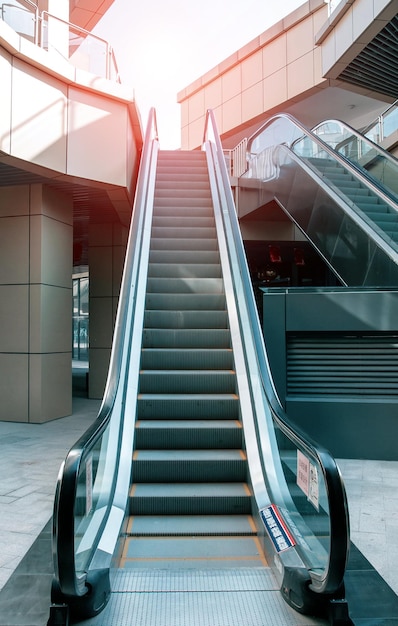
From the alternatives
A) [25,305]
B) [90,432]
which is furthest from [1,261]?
[90,432]

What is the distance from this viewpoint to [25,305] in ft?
26.8

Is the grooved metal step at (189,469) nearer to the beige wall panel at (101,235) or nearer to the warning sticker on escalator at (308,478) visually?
the warning sticker on escalator at (308,478)

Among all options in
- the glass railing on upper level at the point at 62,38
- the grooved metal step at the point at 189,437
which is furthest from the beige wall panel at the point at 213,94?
the grooved metal step at the point at 189,437

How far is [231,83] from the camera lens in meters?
20.3

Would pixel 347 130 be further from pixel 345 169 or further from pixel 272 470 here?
pixel 272 470

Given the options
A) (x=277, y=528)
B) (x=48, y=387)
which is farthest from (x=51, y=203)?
(x=277, y=528)

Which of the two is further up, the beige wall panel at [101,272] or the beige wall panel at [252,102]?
the beige wall panel at [252,102]

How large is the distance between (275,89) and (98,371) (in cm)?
1233

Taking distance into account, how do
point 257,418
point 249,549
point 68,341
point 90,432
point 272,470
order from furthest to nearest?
1. point 68,341
2. point 257,418
3. point 272,470
4. point 249,549
5. point 90,432

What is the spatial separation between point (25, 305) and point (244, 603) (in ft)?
21.4

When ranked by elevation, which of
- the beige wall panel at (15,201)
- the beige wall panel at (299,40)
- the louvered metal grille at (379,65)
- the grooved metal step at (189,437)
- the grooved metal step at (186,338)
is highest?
the beige wall panel at (299,40)

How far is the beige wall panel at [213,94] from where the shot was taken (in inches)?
826

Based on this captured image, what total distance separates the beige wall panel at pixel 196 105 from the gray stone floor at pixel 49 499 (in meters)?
18.7

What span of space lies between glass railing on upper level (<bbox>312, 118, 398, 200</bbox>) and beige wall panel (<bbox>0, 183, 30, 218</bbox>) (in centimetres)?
540
